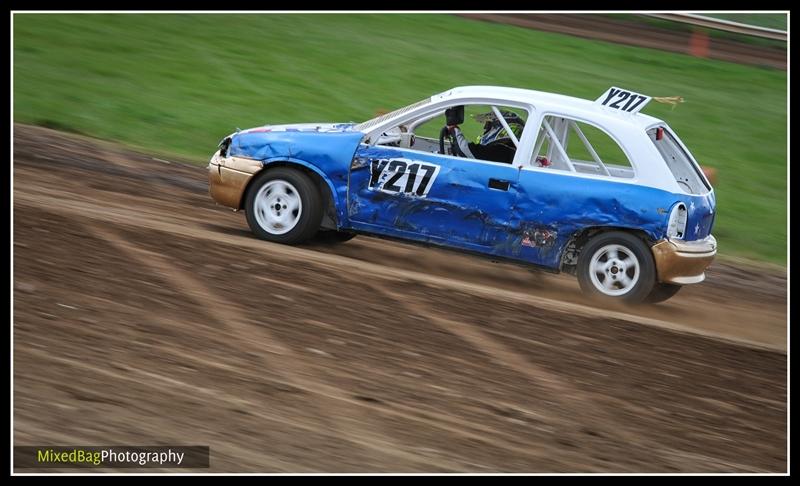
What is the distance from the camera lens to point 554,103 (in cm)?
960

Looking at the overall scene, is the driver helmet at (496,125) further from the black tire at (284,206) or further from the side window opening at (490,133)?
the black tire at (284,206)

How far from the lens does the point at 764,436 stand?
752 centimetres

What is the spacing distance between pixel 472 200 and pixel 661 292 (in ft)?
7.09

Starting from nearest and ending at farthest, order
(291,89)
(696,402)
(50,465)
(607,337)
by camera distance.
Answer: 1. (50,465)
2. (696,402)
3. (607,337)
4. (291,89)

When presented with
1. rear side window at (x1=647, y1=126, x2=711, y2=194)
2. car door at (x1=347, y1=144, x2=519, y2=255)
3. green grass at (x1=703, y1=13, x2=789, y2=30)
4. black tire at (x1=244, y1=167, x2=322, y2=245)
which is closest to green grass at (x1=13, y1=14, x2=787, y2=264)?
green grass at (x1=703, y1=13, x2=789, y2=30)

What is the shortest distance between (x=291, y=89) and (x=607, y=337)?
402 inches

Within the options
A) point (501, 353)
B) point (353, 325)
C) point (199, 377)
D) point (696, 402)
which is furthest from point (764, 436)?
point (199, 377)

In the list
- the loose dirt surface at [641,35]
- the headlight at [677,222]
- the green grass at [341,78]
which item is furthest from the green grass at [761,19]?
the headlight at [677,222]

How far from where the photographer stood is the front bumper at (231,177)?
32.5 ft

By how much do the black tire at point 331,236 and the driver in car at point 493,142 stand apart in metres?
1.58

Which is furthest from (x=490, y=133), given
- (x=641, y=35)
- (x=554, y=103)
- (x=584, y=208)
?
(x=641, y=35)

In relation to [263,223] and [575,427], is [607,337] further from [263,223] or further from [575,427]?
[263,223]

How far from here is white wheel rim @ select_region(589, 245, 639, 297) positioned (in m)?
9.43

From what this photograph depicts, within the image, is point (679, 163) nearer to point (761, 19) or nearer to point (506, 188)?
point (506, 188)
